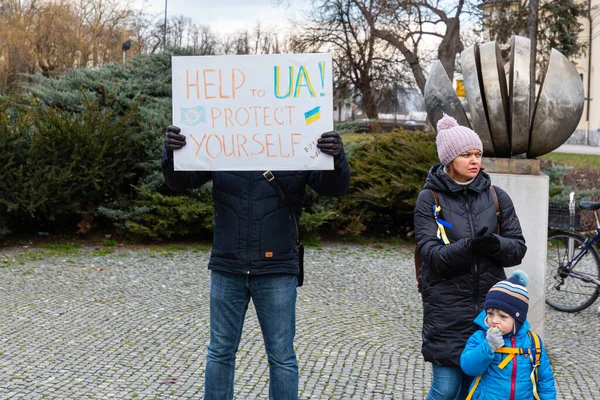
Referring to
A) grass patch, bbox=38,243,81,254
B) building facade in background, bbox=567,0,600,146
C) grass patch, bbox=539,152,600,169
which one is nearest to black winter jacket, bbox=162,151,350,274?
grass patch, bbox=38,243,81,254

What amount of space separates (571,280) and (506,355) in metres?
4.47

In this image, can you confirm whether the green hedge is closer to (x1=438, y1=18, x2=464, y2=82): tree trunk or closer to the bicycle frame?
the bicycle frame

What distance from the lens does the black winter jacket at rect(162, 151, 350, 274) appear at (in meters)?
3.56

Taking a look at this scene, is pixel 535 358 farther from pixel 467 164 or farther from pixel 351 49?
pixel 351 49

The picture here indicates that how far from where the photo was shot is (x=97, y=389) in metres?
4.67

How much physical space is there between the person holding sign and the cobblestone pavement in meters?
1.03

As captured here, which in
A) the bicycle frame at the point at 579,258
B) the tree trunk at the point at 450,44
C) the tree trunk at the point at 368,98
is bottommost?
the bicycle frame at the point at 579,258

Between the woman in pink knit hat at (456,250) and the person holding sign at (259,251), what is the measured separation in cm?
47

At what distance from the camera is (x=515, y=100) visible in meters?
5.46

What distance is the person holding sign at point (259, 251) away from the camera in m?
3.57

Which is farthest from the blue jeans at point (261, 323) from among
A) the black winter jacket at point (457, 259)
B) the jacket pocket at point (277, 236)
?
the black winter jacket at point (457, 259)

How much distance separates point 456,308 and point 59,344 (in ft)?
11.3

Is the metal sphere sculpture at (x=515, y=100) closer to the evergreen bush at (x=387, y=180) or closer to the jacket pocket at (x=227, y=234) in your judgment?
the jacket pocket at (x=227, y=234)

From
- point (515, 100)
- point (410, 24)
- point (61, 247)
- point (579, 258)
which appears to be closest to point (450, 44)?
point (410, 24)
